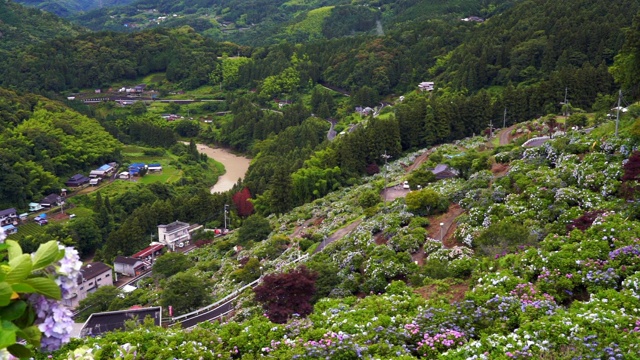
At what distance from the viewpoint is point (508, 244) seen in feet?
43.1

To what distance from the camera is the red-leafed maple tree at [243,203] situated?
35.5m

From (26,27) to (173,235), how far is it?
80529mm

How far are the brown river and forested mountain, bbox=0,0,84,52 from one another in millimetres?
43901

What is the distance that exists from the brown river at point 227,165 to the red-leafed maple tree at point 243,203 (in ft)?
33.1

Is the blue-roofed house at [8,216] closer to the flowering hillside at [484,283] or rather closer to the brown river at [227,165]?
the brown river at [227,165]

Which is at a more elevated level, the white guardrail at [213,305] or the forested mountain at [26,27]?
the white guardrail at [213,305]

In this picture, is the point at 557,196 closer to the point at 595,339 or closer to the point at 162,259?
the point at 595,339

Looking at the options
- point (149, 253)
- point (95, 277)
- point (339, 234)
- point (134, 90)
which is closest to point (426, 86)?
point (149, 253)

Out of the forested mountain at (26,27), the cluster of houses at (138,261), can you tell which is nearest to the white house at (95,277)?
the cluster of houses at (138,261)

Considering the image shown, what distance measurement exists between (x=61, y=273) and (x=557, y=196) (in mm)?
14293

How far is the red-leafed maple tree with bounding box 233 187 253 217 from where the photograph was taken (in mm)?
35531

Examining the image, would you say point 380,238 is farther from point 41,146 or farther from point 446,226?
point 41,146

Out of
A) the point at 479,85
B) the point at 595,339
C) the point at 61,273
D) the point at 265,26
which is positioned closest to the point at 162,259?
the point at 595,339

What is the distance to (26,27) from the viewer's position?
96438 mm
